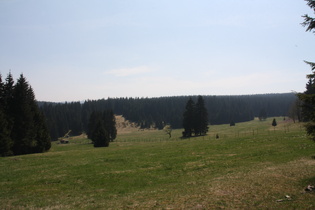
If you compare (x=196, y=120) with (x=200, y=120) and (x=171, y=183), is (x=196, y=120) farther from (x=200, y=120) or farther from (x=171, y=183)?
(x=171, y=183)

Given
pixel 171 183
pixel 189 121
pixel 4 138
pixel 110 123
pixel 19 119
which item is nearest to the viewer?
pixel 171 183

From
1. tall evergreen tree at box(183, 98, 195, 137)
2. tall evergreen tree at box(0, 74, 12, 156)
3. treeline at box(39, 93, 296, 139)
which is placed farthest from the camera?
treeline at box(39, 93, 296, 139)

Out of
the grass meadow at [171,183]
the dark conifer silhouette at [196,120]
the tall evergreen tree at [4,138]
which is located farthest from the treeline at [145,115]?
the grass meadow at [171,183]

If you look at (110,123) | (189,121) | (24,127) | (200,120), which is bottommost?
(110,123)

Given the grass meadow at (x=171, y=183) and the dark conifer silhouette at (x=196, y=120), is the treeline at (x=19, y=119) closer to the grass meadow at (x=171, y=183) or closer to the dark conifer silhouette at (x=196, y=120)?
the grass meadow at (x=171, y=183)

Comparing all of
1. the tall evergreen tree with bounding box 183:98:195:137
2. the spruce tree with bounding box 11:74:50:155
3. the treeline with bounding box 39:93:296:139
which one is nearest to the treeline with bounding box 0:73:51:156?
the spruce tree with bounding box 11:74:50:155

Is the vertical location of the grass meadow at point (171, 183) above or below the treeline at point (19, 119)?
below

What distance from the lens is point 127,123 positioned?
172500mm

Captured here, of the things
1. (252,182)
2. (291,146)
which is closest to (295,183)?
(252,182)

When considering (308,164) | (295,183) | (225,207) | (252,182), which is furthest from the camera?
(308,164)

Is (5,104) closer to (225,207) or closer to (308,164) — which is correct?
(225,207)

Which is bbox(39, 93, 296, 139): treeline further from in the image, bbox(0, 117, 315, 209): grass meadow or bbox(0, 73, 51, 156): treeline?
bbox(0, 117, 315, 209): grass meadow

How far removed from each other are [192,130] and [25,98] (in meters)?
50.6

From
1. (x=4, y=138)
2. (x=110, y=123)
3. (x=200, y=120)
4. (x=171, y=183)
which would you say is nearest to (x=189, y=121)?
(x=200, y=120)
